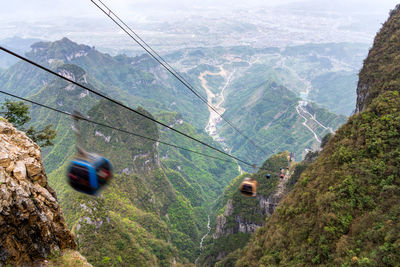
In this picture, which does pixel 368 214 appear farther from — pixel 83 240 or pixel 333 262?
pixel 83 240

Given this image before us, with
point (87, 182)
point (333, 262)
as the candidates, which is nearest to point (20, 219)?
point (87, 182)

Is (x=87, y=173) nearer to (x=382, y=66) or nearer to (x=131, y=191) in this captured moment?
(x=382, y=66)

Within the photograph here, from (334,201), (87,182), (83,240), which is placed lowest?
(83,240)

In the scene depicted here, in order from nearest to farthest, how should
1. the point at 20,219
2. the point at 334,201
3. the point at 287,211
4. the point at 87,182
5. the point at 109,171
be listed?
the point at 20,219, the point at 87,182, the point at 109,171, the point at 334,201, the point at 287,211

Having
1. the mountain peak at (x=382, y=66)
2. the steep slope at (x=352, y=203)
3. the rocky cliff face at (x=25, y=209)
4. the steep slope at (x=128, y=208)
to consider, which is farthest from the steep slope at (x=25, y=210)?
the mountain peak at (x=382, y=66)

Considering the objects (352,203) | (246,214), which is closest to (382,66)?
(352,203)

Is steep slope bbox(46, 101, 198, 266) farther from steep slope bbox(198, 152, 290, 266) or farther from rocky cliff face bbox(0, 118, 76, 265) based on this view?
rocky cliff face bbox(0, 118, 76, 265)
